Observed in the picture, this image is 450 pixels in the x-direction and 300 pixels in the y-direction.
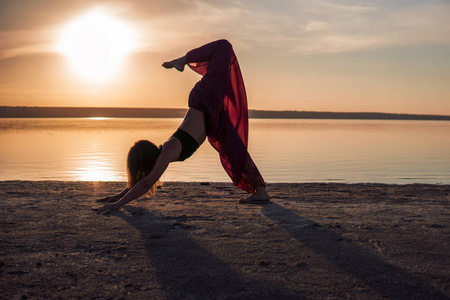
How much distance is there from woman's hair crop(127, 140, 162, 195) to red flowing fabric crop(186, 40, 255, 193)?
2.56 ft

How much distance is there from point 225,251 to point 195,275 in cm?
55

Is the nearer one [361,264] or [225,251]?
[361,264]

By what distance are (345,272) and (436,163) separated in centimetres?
1592

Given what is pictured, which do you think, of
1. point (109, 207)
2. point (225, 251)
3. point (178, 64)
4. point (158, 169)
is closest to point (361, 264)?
point (225, 251)

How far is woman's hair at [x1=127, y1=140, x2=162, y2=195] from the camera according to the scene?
4520 mm

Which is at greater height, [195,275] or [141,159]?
[141,159]

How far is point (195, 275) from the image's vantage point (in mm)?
2643

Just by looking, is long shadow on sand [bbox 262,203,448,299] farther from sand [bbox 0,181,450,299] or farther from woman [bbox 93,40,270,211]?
woman [bbox 93,40,270,211]

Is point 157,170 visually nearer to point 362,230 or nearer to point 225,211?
point 225,211

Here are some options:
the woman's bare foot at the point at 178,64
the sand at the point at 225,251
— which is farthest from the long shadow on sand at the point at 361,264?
the woman's bare foot at the point at 178,64

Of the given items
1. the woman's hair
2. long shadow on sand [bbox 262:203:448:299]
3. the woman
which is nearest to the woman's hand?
the woman

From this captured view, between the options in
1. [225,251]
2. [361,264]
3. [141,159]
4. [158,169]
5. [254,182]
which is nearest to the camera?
[361,264]

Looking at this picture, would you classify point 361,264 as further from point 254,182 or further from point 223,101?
point 223,101

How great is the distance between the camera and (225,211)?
189 inches
